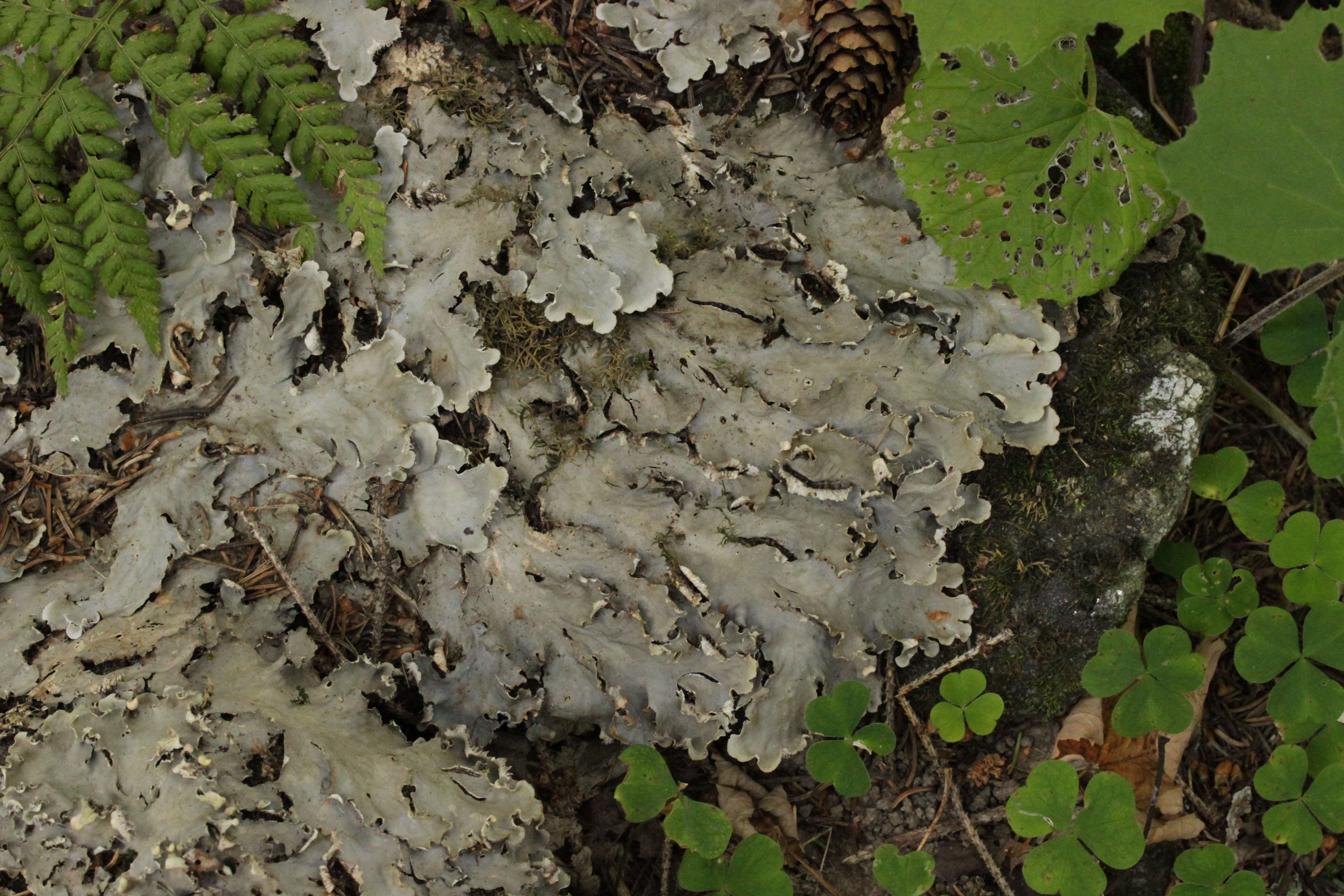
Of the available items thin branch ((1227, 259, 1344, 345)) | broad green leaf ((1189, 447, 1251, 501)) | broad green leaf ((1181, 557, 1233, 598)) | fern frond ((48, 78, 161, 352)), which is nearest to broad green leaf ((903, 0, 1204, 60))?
thin branch ((1227, 259, 1344, 345))

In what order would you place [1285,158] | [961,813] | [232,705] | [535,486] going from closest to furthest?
[1285,158] → [232,705] → [535,486] → [961,813]

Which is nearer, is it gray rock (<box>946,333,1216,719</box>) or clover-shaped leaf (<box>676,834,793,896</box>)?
clover-shaped leaf (<box>676,834,793,896</box>)

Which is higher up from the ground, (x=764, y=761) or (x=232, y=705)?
(x=232, y=705)

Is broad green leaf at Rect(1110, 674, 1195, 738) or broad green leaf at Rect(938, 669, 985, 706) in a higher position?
broad green leaf at Rect(938, 669, 985, 706)

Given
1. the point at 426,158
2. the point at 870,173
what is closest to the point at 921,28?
the point at 870,173

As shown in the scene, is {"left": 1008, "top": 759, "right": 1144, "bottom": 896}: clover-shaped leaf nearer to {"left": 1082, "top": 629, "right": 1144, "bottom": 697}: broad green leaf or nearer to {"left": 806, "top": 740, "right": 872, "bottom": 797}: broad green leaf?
{"left": 1082, "top": 629, "right": 1144, "bottom": 697}: broad green leaf

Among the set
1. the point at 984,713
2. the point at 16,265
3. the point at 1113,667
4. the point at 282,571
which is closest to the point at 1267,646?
the point at 1113,667

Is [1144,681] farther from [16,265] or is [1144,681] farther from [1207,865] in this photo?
[16,265]

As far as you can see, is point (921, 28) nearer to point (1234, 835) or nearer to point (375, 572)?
point (375, 572)
